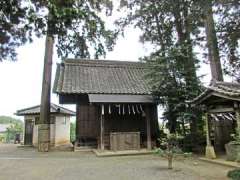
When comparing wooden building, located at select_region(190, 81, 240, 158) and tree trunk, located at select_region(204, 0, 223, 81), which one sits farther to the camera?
tree trunk, located at select_region(204, 0, 223, 81)

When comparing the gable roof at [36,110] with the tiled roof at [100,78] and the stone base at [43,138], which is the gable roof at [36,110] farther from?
the stone base at [43,138]

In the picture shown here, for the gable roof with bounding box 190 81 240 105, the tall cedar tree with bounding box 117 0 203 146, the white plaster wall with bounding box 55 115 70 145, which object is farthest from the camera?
the white plaster wall with bounding box 55 115 70 145

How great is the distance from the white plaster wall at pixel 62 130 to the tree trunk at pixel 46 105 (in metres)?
5.53

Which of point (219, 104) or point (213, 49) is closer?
point (219, 104)

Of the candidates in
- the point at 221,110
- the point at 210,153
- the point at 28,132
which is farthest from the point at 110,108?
the point at 28,132

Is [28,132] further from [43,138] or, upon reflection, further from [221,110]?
[221,110]

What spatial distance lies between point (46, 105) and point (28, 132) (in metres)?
6.61

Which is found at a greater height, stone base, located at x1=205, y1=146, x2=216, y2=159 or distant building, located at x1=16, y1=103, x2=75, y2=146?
distant building, located at x1=16, y1=103, x2=75, y2=146

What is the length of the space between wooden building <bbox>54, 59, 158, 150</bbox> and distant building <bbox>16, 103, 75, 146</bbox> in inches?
180

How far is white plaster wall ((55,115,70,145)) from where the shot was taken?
19.3 metres

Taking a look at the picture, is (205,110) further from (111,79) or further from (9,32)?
(9,32)

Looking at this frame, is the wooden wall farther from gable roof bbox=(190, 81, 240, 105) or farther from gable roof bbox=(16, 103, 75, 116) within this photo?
gable roof bbox=(16, 103, 75, 116)

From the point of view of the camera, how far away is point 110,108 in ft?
45.1

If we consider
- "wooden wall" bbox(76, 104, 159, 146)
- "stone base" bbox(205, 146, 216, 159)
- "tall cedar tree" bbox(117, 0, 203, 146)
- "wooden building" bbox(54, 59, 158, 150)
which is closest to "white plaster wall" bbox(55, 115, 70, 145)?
"wooden building" bbox(54, 59, 158, 150)
